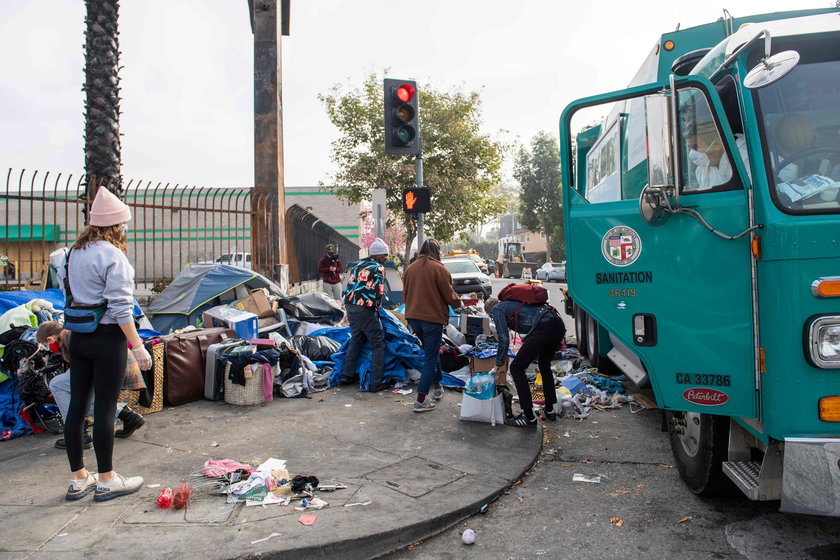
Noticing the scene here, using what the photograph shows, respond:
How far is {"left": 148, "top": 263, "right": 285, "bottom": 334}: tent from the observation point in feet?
31.6

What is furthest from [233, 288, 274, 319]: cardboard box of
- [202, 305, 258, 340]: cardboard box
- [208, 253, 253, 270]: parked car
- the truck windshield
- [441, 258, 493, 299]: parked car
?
[441, 258, 493, 299]: parked car

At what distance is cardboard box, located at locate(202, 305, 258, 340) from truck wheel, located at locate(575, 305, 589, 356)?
15.1 feet

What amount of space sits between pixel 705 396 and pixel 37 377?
205 inches

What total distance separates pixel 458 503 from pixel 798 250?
8.08ft

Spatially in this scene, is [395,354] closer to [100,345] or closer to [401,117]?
[401,117]

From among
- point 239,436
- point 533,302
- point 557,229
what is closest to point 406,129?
point 533,302

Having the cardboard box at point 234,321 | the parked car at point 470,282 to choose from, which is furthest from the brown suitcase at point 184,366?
the parked car at point 470,282

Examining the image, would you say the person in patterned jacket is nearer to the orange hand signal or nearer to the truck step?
the orange hand signal

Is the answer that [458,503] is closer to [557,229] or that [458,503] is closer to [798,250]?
[798,250]

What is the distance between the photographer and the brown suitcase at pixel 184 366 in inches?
257

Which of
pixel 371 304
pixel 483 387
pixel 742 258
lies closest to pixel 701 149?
pixel 742 258

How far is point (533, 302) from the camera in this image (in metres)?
5.98

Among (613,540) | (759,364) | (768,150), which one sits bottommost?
(613,540)

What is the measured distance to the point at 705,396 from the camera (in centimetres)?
342
